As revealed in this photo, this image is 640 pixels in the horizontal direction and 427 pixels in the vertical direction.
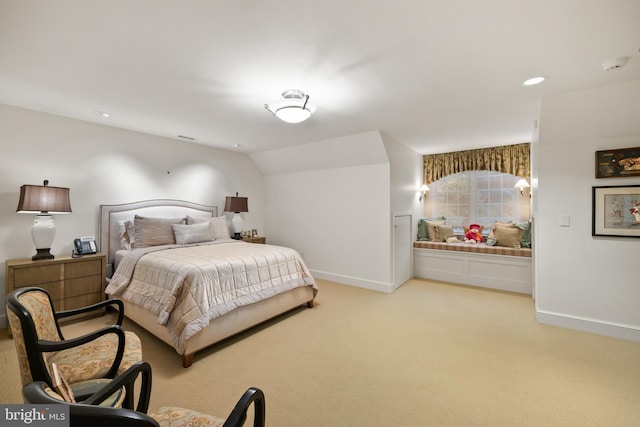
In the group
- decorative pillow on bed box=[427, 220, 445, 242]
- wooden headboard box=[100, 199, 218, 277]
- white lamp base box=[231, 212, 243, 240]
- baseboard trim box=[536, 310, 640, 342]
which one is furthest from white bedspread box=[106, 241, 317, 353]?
decorative pillow on bed box=[427, 220, 445, 242]

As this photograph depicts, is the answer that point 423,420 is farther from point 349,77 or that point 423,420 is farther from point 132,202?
point 132,202

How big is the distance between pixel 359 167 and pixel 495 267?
8.76 ft

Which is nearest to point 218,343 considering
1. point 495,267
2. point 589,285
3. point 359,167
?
point 359,167

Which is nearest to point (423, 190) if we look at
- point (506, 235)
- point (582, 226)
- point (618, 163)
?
point (506, 235)

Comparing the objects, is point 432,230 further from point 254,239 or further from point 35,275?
point 35,275

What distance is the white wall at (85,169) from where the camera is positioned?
309 cm

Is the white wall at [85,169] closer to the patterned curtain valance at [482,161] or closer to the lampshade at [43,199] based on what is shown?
the lampshade at [43,199]

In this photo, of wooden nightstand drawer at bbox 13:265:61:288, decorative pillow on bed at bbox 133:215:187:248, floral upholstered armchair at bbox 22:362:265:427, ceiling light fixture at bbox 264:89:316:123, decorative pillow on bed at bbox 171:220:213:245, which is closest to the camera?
floral upholstered armchair at bbox 22:362:265:427

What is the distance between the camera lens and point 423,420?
1.73 meters

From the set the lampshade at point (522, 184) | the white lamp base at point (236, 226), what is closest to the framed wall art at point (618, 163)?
the lampshade at point (522, 184)

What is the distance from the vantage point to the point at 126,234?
382 centimetres

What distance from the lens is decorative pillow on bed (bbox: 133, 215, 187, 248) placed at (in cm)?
371

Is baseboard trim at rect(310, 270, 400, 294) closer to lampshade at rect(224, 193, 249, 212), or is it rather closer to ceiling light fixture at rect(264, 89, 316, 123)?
lampshade at rect(224, 193, 249, 212)

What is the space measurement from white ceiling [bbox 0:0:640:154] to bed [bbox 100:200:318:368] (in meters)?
1.51
